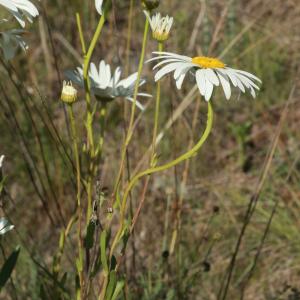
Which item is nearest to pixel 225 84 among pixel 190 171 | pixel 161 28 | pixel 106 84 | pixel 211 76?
pixel 211 76

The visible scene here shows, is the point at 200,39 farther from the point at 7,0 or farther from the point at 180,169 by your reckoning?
the point at 7,0

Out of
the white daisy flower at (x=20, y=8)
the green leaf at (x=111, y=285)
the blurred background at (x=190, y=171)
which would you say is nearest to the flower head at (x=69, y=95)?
the white daisy flower at (x=20, y=8)

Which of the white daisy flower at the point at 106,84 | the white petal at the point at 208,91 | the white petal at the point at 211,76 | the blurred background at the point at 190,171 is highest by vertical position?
the white petal at the point at 211,76

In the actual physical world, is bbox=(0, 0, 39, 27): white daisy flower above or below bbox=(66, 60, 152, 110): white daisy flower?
above

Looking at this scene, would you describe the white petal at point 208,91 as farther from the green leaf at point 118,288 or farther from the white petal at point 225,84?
the green leaf at point 118,288

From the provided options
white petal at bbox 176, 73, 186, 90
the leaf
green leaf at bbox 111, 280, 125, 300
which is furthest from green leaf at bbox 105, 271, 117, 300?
white petal at bbox 176, 73, 186, 90

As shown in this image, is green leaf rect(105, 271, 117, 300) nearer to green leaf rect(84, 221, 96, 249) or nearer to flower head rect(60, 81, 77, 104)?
green leaf rect(84, 221, 96, 249)
